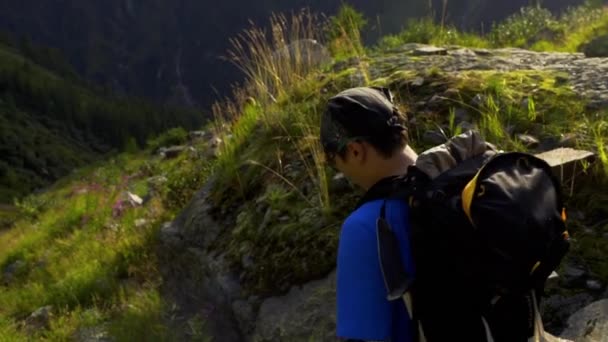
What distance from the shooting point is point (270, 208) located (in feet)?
16.5

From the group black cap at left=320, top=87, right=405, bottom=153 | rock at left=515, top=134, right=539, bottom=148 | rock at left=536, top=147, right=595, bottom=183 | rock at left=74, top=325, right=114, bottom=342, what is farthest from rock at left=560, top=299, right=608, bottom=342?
rock at left=74, top=325, right=114, bottom=342

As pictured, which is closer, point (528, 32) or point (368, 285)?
point (368, 285)

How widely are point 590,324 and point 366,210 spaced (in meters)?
1.65

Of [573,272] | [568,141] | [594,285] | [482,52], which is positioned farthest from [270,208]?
[482,52]

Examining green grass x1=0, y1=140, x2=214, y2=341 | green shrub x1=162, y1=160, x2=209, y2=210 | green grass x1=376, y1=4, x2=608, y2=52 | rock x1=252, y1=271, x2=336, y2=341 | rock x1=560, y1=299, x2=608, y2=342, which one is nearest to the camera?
rock x1=560, y1=299, x2=608, y2=342

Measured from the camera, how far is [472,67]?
20.2ft

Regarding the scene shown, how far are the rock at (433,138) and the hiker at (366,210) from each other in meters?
2.59

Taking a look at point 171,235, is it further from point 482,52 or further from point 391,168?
point 391,168

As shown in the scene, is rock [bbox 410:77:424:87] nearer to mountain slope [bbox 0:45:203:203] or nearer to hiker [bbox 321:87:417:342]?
hiker [bbox 321:87:417:342]

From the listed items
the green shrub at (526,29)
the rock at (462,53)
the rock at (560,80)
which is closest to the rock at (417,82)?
the rock at (560,80)

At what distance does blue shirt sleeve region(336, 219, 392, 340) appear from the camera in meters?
1.96

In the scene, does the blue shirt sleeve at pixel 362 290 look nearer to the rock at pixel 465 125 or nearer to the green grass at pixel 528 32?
the rock at pixel 465 125

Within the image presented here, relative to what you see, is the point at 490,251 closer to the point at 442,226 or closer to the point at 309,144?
the point at 442,226

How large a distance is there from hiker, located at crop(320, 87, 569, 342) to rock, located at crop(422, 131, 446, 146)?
260 cm
